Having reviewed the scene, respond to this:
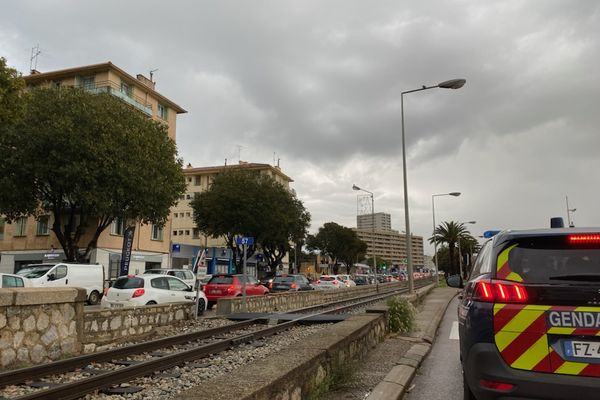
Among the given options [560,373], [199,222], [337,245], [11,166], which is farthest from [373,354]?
[337,245]

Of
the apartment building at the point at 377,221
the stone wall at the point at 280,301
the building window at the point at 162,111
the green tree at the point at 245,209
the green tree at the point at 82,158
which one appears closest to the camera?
the stone wall at the point at 280,301

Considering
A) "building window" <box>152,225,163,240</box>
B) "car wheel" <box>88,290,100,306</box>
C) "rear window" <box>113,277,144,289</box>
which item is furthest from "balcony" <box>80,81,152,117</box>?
"rear window" <box>113,277,144,289</box>

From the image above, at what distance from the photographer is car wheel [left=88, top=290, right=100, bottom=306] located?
23225 mm

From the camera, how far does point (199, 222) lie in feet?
149

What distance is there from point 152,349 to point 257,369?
19.2ft

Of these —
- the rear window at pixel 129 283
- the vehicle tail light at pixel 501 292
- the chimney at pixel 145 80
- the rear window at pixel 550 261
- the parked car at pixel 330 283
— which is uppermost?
the chimney at pixel 145 80

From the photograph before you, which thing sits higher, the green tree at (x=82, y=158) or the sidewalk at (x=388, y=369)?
the green tree at (x=82, y=158)

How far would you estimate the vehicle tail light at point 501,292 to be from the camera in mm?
3518

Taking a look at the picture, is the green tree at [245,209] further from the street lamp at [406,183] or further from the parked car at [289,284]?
the street lamp at [406,183]

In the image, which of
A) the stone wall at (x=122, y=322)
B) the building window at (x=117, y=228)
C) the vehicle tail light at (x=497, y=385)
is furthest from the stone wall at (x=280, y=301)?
the building window at (x=117, y=228)

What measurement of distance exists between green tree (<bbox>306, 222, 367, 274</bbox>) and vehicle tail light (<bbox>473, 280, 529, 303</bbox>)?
286 ft

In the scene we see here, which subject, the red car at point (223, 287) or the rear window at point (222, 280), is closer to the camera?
the red car at point (223, 287)

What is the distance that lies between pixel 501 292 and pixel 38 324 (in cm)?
723

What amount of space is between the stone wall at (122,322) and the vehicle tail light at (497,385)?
755cm
